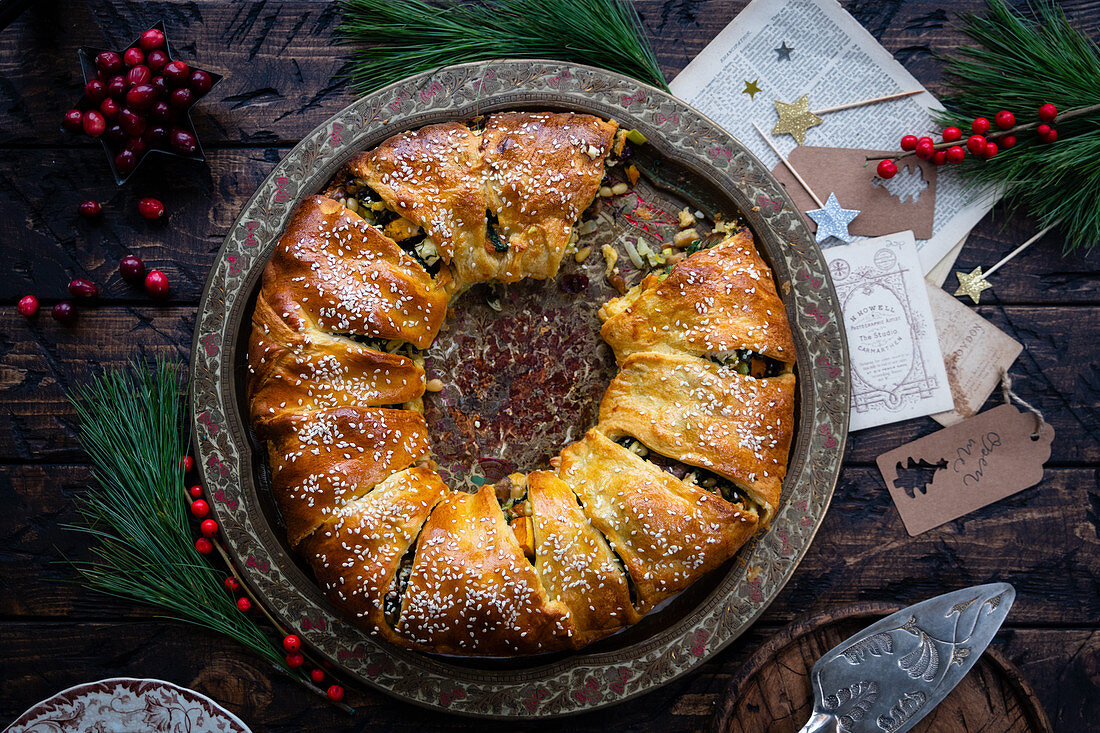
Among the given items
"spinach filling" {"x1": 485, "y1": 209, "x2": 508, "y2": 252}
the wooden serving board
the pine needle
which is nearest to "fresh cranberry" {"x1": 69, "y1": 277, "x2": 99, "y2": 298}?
the pine needle

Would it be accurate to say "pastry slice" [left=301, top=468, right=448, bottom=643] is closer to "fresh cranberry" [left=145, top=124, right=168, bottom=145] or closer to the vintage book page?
"fresh cranberry" [left=145, top=124, right=168, bottom=145]

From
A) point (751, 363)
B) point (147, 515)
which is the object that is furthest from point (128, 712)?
point (751, 363)

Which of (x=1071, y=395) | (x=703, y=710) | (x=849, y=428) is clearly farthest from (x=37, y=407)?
(x=1071, y=395)

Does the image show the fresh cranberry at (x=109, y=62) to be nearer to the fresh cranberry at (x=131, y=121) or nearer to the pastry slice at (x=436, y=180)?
the fresh cranberry at (x=131, y=121)

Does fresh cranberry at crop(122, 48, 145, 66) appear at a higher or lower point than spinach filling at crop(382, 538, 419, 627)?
higher

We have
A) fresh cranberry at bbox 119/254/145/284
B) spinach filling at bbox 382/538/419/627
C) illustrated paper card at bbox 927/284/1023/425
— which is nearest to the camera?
spinach filling at bbox 382/538/419/627

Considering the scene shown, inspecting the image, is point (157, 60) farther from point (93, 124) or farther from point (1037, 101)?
point (1037, 101)
